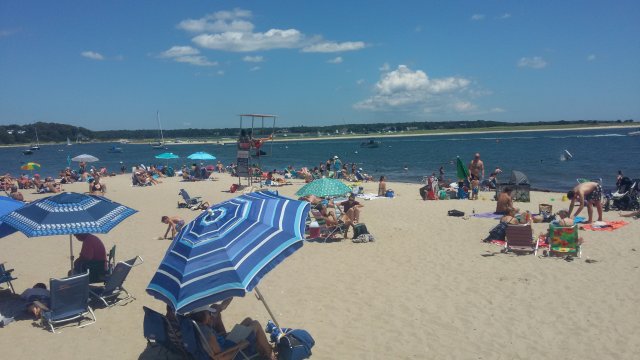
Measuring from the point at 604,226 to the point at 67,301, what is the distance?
35.7ft

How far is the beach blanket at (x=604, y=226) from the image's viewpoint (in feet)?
35.5

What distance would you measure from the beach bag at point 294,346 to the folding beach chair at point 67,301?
2.72 meters

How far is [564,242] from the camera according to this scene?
339 inches

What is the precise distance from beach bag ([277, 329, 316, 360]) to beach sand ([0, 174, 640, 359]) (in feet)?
1.31

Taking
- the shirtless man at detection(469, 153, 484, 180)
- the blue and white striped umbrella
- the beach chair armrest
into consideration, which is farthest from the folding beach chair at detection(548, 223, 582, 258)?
the shirtless man at detection(469, 153, 484, 180)

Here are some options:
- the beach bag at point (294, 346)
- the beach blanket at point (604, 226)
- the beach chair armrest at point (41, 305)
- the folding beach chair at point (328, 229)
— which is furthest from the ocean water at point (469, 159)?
the beach chair armrest at point (41, 305)

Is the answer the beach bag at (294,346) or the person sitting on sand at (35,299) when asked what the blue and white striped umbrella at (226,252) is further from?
the person sitting on sand at (35,299)

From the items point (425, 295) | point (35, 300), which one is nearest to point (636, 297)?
point (425, 295)

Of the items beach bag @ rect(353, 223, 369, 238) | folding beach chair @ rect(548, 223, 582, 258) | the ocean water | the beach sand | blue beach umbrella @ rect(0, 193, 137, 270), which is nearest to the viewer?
the beach sand

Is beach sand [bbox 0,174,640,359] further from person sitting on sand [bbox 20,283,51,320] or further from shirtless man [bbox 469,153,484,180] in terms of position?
shirtless man [bbox 469,153,484,180]

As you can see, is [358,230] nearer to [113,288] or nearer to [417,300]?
[417,300]

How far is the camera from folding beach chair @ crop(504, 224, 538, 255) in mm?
8914

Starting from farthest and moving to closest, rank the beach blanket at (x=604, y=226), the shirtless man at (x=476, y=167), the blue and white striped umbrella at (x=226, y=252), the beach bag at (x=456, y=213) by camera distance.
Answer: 1. the shirtless man at (x=476, y=167)
2. the beach bag at (x=456, y=213)
3. the beach blanket at (x=604, y=226)
4. the blue and white striped umbrella at (x=226, y=252)

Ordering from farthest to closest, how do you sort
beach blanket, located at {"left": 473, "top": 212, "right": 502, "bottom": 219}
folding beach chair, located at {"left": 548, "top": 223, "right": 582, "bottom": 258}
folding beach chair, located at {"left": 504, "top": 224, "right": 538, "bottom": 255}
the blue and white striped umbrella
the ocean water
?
the ocean water
beach blanket, located at {"left": 473, "top": 212, "right": 502, "bottom": 219}
folding beach chair, located at {"left": 504, "top": 224, "right": 538, "bottom": 255}
folding beach chair, located at {"left": 548, "top": 223, "right": 582, "bottom": 258}
the blue and white striped umbrella
